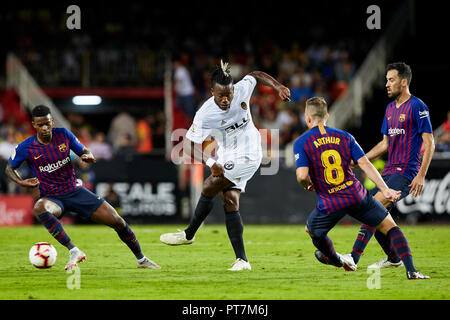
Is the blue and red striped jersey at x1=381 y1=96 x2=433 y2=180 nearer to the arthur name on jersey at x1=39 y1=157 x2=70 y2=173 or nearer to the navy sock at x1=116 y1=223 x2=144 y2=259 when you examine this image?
the navy sock at x1=116 y1=223 x2=144 y2=259

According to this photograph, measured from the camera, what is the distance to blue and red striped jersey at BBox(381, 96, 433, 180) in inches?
369

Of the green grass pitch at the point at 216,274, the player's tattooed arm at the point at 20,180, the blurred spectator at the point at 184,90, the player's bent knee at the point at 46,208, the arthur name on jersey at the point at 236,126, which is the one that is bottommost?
the green grass pitch at the point at 216,274

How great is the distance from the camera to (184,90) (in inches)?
889

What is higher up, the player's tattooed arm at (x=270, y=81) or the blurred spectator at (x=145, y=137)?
the blurred spectator at (x=145, y=137)

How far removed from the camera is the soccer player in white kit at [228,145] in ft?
30.9

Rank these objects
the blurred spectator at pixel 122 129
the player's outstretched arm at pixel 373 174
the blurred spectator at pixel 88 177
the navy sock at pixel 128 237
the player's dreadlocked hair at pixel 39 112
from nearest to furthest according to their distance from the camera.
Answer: the player's outstretched arm at pixel 373 174
the player's dreadlocked hair at pixel 39 112
the navy sock at pixel 128 237
the blurred spectator at pixel 88 177
the blurred spectator at pixel 122 129

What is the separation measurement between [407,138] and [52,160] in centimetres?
430

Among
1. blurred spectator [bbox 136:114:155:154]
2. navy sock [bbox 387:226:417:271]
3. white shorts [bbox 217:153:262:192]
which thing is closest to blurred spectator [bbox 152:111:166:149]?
blurred spectator [bbox 136:114:155:154]

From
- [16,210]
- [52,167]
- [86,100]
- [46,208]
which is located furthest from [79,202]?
[86,100]

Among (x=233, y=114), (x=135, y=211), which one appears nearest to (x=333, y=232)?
(x=135, y=211)

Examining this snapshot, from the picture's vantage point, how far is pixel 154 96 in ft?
84.0

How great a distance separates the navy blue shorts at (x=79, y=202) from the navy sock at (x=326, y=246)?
270 cm

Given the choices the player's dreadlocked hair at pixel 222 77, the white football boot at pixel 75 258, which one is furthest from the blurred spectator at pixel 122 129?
the player's dreadlocked hair at pixel 222 77

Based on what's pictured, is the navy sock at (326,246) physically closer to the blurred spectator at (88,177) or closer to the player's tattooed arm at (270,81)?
the player's tattooed arm at (270,81)
